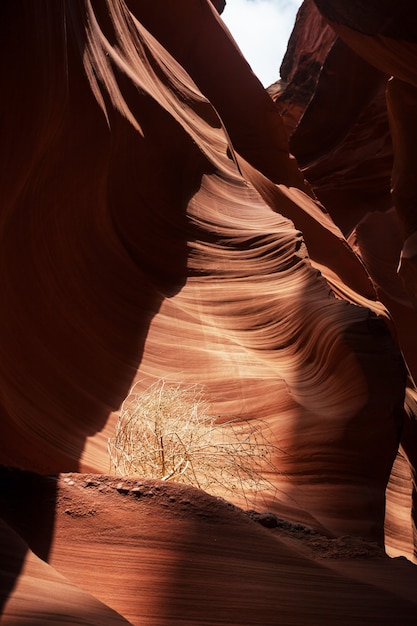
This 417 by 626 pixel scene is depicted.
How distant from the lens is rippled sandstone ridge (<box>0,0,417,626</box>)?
1691 millimetres

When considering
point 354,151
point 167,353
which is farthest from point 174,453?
point 354,151

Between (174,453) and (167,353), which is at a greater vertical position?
(167,353)

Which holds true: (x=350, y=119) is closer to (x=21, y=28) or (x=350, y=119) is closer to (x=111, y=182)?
(x=111, y=182)

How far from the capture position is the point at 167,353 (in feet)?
12.7

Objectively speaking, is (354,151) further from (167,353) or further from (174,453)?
(174,453)

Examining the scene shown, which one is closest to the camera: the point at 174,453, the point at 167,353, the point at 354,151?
the point at 174,453

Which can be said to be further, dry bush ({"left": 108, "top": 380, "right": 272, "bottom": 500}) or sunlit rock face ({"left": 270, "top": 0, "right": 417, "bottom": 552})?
sunlit rock face ({"left": 270, "top": 0, "right": 417, "bottom": 552})

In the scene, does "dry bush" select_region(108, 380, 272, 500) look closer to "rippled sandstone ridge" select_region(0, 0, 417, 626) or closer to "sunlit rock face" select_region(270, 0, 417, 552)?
"rippled sandstone ridge" select_region(0, 0, 417, 626)

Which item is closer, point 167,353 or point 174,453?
point 174,453

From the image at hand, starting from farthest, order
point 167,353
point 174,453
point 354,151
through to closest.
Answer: point 354,151 → point 167,353 → point 174,453

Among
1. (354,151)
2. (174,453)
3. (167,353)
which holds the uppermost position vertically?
(354,151)

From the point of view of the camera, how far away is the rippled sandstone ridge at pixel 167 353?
169cm

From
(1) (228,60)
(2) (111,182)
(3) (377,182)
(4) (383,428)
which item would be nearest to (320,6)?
(2) (111,182)

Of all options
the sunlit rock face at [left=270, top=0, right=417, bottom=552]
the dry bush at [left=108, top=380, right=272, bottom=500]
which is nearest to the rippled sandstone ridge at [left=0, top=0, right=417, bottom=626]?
the dry bush at [left=108, top=380, right=272, bottom=500]
